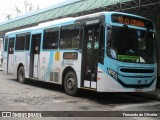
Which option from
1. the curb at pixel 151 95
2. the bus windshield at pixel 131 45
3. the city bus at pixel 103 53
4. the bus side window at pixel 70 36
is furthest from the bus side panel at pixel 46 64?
the bus windshield at pixel 131 45

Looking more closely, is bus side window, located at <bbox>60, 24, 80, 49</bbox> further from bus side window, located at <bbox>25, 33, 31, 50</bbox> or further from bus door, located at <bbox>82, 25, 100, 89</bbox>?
bus side window, located at <bbox>25, 33, 31, 50</bbox>

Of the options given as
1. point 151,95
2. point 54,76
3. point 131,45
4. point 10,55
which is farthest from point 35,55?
point 131,45

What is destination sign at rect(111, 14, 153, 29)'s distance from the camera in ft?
37.4

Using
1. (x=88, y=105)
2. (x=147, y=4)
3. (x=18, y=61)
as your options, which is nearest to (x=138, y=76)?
(x=88, y=105)

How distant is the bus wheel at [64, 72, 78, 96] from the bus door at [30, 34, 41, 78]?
10.3 feet

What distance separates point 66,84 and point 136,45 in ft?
10.9

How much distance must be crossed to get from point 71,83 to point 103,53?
238 centimetres

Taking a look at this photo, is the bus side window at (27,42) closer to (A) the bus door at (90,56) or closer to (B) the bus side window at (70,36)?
(B) the bus side window at (70,36)

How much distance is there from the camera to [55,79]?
14234 mm

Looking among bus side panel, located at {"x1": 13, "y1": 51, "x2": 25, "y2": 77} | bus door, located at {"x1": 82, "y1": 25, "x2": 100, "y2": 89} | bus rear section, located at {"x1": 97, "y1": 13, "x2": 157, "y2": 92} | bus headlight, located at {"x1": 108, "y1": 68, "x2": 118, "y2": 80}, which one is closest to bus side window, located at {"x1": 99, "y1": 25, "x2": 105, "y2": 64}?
bus rear section, located at {"x1": 97, "y1": 13, "x2": 157, "y2": 92}

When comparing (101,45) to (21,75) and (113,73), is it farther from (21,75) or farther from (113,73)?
(21,75)

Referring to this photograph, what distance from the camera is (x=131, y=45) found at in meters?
11.6

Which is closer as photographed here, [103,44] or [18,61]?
[103,44]

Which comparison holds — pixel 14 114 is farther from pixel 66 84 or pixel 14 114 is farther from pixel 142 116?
pixel 66 84
